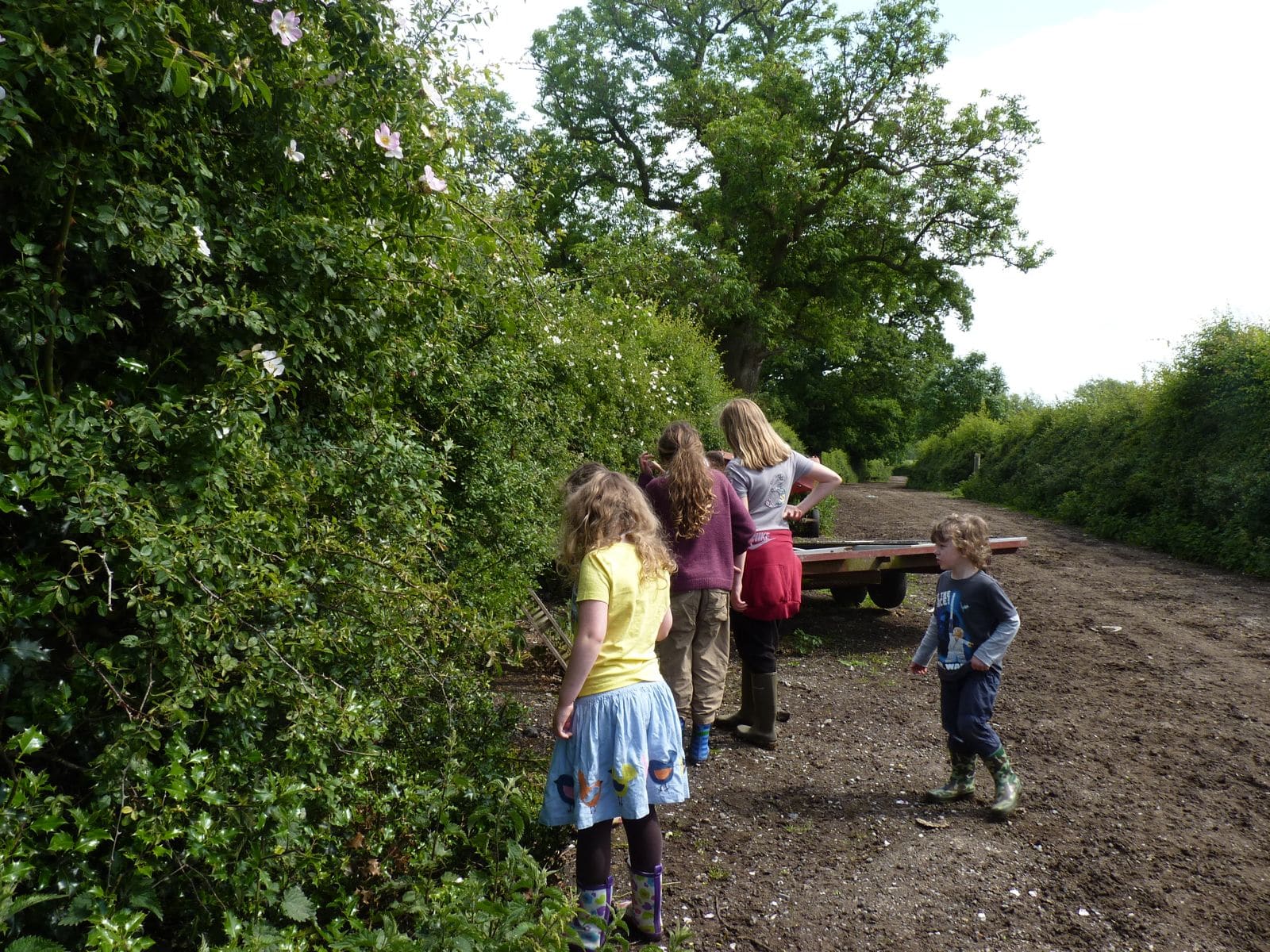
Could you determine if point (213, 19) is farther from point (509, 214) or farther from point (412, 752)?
point (509, 214)

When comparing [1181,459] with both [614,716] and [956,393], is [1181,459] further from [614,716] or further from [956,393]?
[956,393]

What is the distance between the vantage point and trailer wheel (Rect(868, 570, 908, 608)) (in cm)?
782

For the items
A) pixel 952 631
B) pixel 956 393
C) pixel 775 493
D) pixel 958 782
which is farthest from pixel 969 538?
pixel 956 393

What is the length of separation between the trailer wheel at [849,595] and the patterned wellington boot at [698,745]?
4.07 metres

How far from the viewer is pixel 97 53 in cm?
193

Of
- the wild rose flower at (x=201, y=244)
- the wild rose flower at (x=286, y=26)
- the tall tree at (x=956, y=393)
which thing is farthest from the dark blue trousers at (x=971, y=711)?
the tall tree at (x=956, y=393)

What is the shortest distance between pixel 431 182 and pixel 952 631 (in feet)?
10.0

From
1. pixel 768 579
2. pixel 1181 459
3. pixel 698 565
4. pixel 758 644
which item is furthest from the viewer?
pixel 1181 459

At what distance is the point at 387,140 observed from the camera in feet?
8.23

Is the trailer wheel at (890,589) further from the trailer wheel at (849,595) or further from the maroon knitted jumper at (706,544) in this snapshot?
the maroon knitted jumper at (706,544)

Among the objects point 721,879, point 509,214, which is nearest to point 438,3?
point 509,214

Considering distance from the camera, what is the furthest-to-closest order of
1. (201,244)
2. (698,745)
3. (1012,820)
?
(698,745) → (1012,820) → (201,244)

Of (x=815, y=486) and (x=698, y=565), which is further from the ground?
(x=815, y=486)

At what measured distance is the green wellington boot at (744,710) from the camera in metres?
4.84
